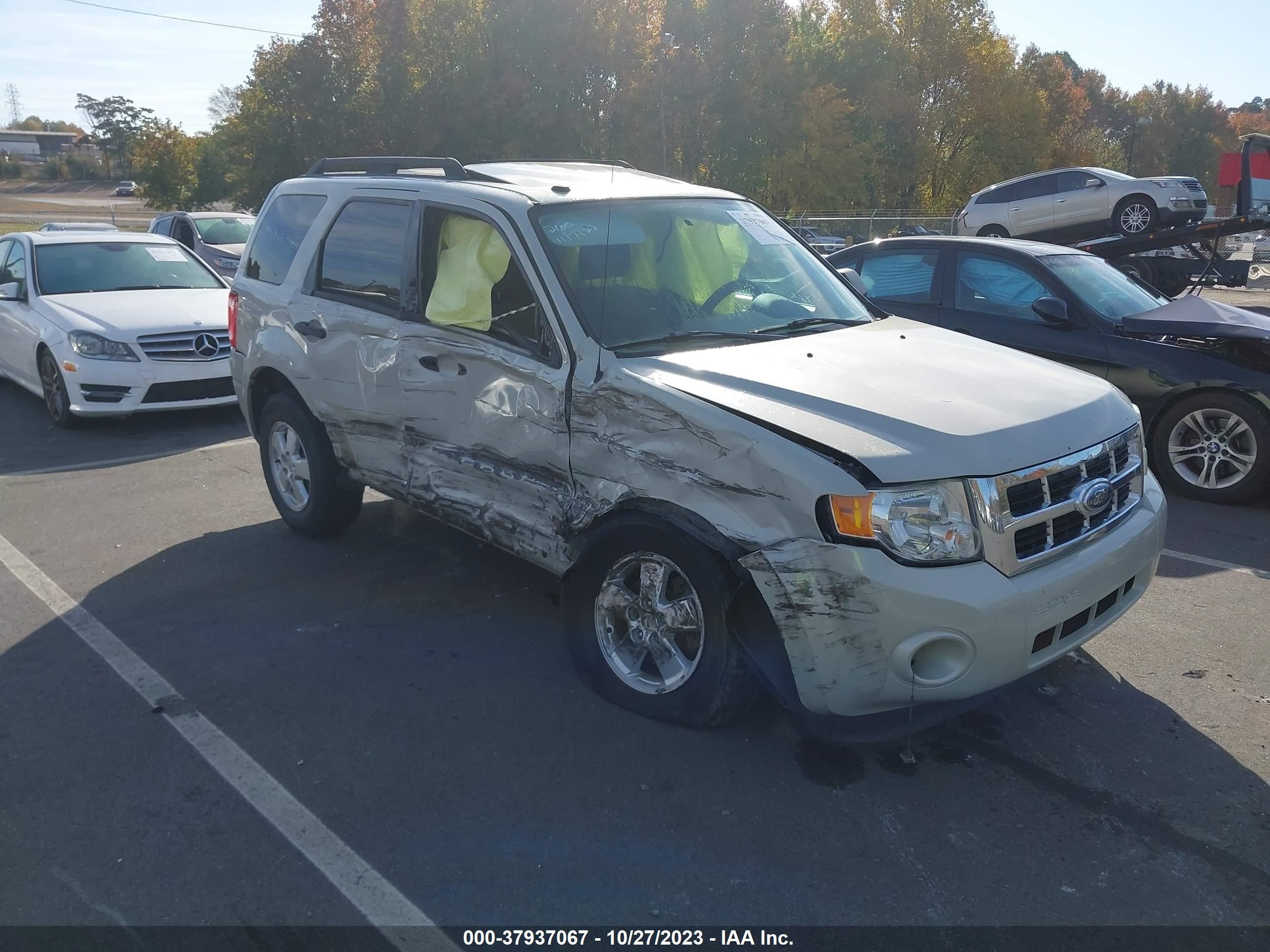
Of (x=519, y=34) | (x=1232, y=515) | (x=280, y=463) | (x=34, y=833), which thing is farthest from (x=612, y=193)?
(x=519, y=34)

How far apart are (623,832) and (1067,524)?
1.79 metres

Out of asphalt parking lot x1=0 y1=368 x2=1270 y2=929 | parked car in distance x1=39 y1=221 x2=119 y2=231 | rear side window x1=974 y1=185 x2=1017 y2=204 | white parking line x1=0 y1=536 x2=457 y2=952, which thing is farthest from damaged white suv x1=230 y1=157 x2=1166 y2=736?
rear side window x1=974 y1=185 x2=1017 y2=204

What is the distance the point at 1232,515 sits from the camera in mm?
6594

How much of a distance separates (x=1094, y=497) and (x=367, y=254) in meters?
3.48

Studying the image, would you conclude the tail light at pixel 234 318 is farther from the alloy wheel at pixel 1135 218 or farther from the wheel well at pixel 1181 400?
the alloy wheel at pixel 1135 218

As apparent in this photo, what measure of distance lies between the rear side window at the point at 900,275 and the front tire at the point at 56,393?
22.1ft

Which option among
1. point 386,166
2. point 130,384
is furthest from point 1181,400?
point 130,384

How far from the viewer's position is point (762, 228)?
508cm

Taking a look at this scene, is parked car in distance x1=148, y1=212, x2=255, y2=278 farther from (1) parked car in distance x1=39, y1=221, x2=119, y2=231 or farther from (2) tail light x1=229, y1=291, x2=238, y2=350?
(2) tail light x1=229, y1=291, x2=238, y2=350

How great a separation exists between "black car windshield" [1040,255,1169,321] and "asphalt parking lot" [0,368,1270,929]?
270 centimetres

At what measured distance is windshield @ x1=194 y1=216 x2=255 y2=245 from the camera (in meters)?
17.7

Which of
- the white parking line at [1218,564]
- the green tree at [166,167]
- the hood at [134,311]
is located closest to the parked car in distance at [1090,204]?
the hood at [134,311]

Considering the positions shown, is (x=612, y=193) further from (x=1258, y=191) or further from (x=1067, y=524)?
(x=1258, y=191)

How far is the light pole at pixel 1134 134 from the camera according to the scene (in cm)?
7250
